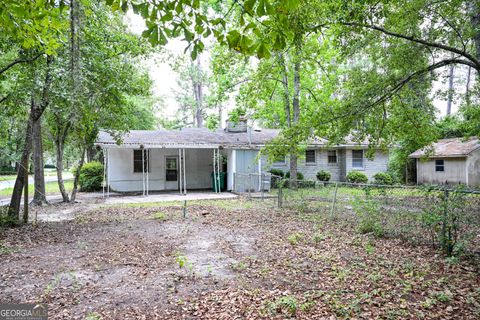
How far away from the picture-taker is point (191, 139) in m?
17.9

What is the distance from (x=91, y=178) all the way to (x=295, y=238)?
1546 centimetres

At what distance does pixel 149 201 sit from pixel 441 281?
1187cm

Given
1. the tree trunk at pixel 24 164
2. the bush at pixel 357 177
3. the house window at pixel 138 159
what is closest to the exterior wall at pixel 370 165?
the bush at pixel 357 177

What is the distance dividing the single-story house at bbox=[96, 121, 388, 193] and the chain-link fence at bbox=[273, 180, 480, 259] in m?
7.33

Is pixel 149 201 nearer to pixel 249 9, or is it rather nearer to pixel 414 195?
pixel 414 195

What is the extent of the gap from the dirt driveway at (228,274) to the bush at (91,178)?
10918 millimetres

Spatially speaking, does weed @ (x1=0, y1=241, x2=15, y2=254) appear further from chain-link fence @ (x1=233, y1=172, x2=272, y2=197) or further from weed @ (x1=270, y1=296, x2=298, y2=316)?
chain-link fence @ (x1=233, y1=172, x2=272, y2=197)

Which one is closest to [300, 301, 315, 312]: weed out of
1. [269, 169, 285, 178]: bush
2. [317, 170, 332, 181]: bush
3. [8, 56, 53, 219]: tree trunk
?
[8, 56, 53, 219]: tree trunk

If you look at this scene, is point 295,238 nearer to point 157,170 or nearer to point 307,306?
point 307,306

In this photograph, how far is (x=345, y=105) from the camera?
8.24 m

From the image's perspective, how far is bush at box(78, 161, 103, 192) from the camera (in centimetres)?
1872

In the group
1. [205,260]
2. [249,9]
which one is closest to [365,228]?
[205,260]

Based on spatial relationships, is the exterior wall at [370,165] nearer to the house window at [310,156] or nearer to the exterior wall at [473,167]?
the house window at [310,156]

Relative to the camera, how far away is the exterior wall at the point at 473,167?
18.6 m
